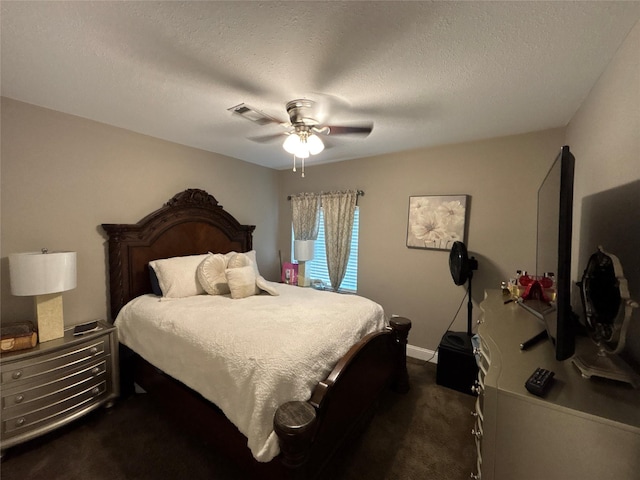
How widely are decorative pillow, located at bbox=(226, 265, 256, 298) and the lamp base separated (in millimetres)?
1244

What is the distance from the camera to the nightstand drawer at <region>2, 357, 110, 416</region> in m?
1.69

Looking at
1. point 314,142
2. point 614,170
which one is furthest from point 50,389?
point 614,170

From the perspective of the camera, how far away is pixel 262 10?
44.4 inches

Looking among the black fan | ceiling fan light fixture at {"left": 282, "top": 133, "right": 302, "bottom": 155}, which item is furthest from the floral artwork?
ceiling fan light fixture at {"left": 282, "top": 133, "right": 302, "bottom": 155}

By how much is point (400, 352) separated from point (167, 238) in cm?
268

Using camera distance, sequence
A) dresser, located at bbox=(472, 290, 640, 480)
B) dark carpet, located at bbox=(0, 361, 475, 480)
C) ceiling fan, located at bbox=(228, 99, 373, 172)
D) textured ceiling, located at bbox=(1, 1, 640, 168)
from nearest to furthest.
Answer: dresser, located at bbox=(472, 290, 640, 480)
textured ceiling, located at bbox=(1, 1, 640, 168)
dark carpet, located at bbox=(0, 361, 475, 480)
ceiling fan, located at bbox=(228, 99, 373, 172)

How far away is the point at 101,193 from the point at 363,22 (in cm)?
261

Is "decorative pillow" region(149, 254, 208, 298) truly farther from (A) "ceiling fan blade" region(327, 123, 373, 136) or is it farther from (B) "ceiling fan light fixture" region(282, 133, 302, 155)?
(A) "ceiling fan blade" region(327, 123, 373, 136)

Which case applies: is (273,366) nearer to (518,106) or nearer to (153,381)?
(153,381)

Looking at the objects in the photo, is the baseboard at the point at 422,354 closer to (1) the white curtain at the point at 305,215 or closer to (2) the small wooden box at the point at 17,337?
(1) the white curtain at the point at 305,215

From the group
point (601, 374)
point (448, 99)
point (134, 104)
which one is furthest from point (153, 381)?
point (448, 99)

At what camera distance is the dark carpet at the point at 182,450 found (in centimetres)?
161

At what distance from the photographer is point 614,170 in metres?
1.34

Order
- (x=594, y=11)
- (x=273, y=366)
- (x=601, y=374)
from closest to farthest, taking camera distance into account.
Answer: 1. (x=601, y=374)
2. (x=594, y=11)
3. (x=273, y=366)
